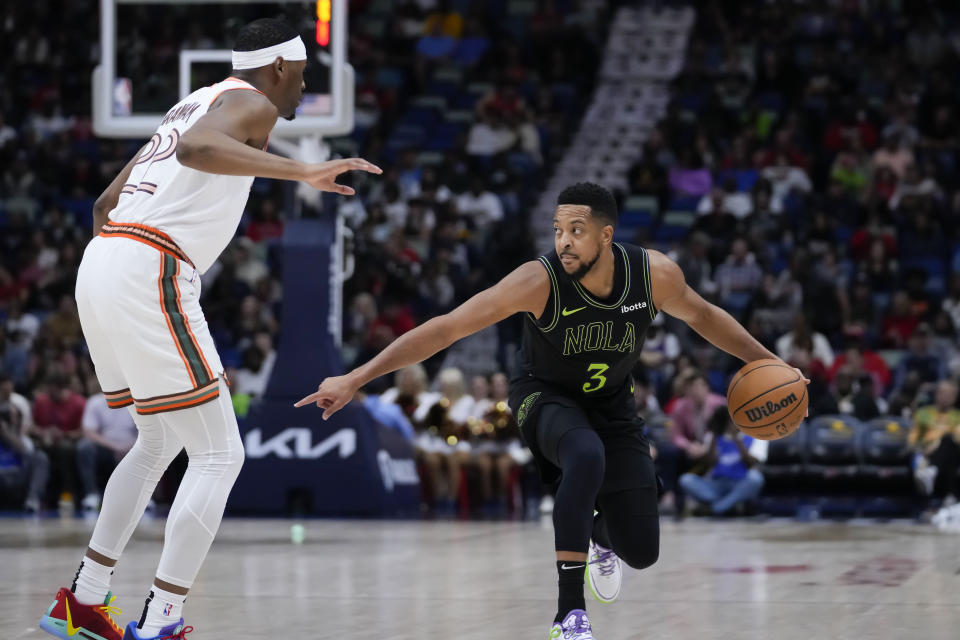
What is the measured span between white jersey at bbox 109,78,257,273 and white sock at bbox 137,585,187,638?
3.80 feet

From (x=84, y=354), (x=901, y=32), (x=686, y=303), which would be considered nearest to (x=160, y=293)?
(x=686, y=303)

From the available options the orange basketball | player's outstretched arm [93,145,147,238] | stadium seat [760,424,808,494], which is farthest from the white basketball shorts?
stadium seat [760,424,808,494]

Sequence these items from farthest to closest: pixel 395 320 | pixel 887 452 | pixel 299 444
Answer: pixel 395 320, pixel 887 452, pixel 299 444

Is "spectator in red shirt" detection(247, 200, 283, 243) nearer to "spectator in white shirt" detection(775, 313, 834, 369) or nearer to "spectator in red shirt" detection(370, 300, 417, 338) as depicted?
"spectator in red shirt" detection(370, 300, 417, 338)

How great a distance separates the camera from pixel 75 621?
16.9 feet

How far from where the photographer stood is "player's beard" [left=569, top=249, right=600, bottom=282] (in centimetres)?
551

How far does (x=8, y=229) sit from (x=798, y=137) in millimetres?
9977

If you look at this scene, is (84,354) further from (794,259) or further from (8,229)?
(794,259)

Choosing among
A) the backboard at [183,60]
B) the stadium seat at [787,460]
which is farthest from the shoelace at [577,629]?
the stadium seat at [787,460]

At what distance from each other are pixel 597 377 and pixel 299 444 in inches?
261

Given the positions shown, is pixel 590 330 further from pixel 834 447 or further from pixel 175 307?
pixel 834 447

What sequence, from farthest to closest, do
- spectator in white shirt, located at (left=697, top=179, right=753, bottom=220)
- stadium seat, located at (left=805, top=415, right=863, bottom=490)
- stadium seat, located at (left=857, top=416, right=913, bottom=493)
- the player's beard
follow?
1. spectator in white shirt, located at (left=697, top=179, right=753, bottom=220)
2. stadium seat, located at (left=805, top=415, right=863, bottom=490)
3. stadium seat, located at (left=857, top=416, right=913, bottom=493)
4. the player's beard

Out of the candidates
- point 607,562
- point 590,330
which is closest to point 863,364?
point 607,562

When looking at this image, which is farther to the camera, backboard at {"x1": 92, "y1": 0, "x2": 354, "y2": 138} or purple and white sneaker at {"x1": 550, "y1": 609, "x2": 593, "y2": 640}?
backboard at {"x1": 92, "y1": 0, "x2": 354, "y2": 138}
